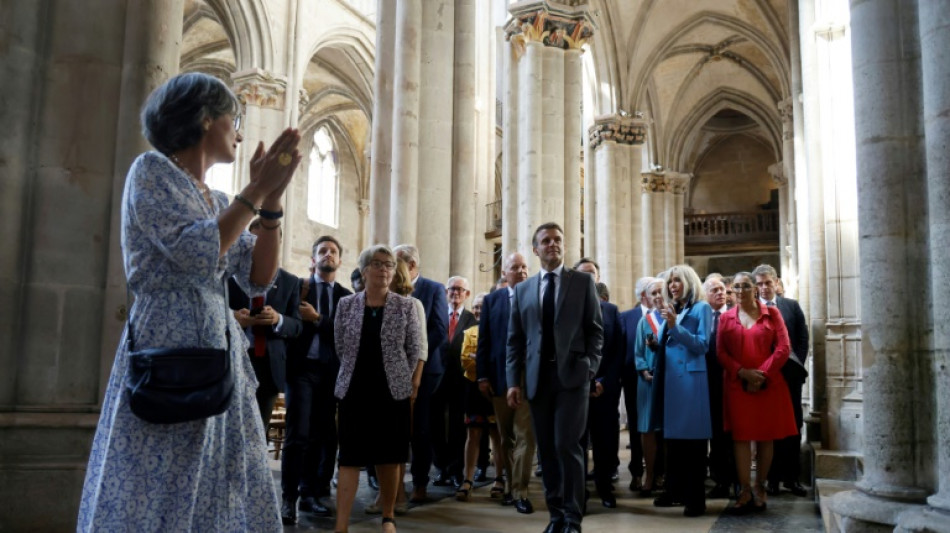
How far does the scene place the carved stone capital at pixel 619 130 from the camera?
66.8ft

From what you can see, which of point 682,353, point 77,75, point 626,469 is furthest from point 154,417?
point 626,469

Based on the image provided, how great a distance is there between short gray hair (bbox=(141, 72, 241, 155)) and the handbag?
536 millimetres

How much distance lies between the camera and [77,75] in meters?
3.88

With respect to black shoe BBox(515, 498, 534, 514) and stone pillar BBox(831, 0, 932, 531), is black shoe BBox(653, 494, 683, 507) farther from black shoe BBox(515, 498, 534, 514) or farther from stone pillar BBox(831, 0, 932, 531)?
stone pillar BBox(831, 0, 932, 531)

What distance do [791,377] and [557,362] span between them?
2.95 meters

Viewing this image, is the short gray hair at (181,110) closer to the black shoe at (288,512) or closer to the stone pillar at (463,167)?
the black shoe at (288,512)

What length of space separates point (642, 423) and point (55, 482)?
419cm

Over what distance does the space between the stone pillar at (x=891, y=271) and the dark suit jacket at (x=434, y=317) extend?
9.72 ft

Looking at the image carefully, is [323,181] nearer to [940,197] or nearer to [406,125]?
[406,125]

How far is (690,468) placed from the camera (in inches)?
212

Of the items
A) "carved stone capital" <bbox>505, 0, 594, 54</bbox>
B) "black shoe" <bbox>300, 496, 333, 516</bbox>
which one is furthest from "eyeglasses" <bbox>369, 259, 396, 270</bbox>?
"carved stone capital" <bbox>505, 0, 594, 54</bbox>

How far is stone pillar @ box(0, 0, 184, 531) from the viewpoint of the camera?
11.8 feet

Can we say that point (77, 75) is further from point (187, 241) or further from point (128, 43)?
point (187, 241)

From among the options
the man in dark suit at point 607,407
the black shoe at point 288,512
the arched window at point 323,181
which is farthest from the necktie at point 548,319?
the arched window at point 323,181
